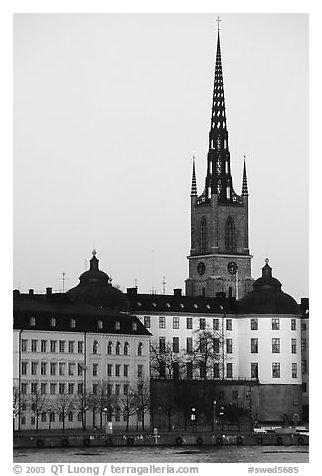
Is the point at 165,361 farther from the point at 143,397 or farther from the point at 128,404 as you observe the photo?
the point at 128,404

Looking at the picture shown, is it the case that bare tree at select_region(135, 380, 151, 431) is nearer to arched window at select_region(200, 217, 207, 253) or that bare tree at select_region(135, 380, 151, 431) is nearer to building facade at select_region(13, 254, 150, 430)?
building facade at select_region(13, 254, 150, 430)

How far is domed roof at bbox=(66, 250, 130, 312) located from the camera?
166ft

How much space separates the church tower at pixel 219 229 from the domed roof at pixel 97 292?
10.1 metres

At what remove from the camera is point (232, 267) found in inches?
2463

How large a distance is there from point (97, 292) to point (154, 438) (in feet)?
41.3

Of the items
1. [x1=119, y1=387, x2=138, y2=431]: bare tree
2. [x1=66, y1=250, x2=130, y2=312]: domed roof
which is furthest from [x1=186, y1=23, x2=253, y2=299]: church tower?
[x1=119, y1=387, x2=138, y2=431]: bare tree

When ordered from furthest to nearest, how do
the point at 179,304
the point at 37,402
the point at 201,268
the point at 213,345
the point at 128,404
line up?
the point at 201,268 → the point at 179,304 → the point at 213,345 → the point at 128,404 → the point at 37,402

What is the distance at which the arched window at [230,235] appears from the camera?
6369cm

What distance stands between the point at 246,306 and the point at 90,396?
1158cm

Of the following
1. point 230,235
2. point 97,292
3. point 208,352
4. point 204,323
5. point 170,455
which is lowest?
point 170,455

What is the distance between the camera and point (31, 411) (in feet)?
138

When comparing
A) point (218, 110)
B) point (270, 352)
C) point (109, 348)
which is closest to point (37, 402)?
point (109, 348)
